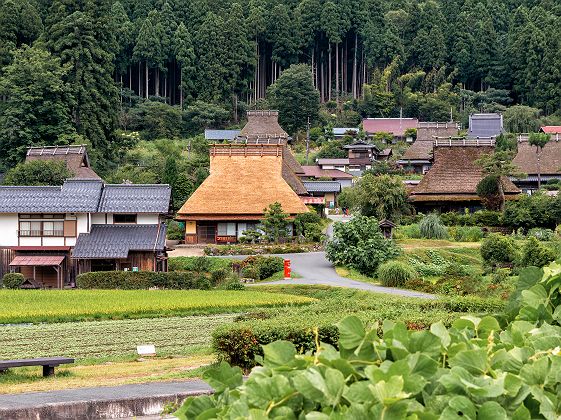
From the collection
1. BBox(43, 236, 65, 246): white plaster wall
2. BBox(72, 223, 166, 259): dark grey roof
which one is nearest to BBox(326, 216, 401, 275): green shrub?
BBox(72, 223, 166, 259): dark grey roof

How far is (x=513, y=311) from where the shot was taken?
4.50 metres

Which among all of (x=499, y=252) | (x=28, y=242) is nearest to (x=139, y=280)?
(x=28, y=242)

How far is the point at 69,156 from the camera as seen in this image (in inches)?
1663

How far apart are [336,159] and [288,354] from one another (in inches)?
2373

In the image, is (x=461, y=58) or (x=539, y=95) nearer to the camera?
(x=539, y=95)

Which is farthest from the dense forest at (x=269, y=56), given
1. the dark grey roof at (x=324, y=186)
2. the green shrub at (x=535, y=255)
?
the green shrub at (x=535, y=255)

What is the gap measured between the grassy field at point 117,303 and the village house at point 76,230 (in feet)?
16.2

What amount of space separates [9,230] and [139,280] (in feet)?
18.8

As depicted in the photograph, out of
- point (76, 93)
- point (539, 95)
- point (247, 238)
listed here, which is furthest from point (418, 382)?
point (539, 95)

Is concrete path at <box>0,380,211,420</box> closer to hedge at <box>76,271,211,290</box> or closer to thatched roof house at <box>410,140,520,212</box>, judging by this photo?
hedge at <box>76,271,211,290</box>

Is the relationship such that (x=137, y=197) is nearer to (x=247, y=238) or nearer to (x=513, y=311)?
(x=247, y=238)

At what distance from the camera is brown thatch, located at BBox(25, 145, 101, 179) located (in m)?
41.6

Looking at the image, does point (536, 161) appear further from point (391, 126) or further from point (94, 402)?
point (94, 402)

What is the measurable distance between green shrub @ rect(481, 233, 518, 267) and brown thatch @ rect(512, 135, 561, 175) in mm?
22554
